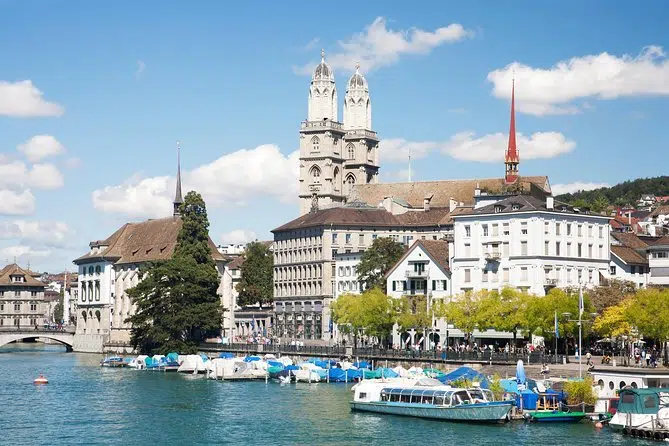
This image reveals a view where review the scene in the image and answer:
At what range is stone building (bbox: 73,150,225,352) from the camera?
169 meters

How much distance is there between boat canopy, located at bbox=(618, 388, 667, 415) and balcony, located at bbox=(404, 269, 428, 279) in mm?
52892

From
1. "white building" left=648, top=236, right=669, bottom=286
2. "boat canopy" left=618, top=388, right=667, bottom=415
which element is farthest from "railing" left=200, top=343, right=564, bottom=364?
"white building" left=648, top=236, right=669, bottom=286

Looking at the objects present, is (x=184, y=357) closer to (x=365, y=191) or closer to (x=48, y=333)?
(x=48, y=333)

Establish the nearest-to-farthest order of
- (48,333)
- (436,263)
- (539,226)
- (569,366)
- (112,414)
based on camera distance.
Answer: (112,414) < (569,366) < (539,226) < (436,263) < (48,333)

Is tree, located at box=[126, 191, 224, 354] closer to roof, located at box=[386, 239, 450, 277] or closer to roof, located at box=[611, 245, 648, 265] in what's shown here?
roof, located at box=[386, 239, 450, 277]

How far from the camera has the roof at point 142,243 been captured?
171m

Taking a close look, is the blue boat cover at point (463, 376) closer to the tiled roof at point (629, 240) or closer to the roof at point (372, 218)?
the tiled roof at point (629, 240)

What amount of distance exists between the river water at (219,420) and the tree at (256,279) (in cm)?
7540

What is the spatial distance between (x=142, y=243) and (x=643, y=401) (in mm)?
119723

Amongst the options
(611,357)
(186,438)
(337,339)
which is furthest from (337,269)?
(186,438)

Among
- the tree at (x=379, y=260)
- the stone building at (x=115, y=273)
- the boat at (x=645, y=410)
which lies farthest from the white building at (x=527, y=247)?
the stone building at (x=115, y=273)

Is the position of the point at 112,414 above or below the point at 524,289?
below

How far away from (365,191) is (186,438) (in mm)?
127071

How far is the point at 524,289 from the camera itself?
10800 centimetres
